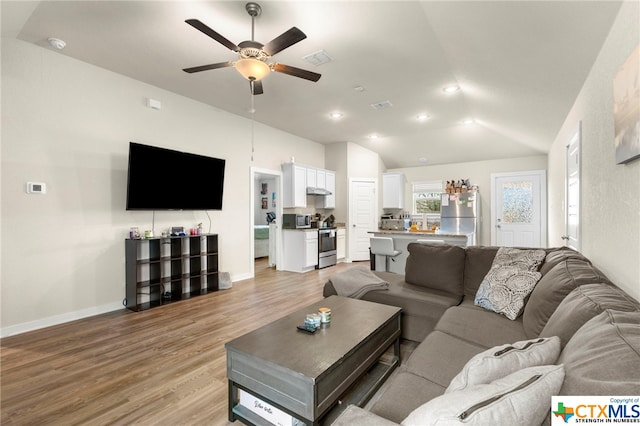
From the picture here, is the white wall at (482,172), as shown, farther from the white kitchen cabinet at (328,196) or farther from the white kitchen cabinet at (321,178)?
the white kitchen cabinet at (321,178)

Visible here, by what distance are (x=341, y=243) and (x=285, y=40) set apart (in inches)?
218

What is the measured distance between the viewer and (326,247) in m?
6.78

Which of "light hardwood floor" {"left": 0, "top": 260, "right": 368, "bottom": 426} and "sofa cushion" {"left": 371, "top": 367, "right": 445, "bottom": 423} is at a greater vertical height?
"sofa cushion" {"left": 371, "top": 367, "right": 445, "bottom": 423}

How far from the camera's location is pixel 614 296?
4.25 ft

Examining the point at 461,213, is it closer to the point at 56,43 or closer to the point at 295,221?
the point at 295,221

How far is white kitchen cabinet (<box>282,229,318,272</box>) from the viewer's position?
6.16 meters

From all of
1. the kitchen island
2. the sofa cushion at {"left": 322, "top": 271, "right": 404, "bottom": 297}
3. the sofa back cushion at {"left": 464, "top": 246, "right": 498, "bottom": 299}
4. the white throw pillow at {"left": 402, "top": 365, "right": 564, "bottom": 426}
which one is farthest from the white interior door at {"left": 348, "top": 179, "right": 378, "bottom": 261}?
the white throw pillow at {"left": 402, "top": 365, "right": 564, "bottom": 426}

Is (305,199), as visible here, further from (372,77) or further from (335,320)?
(335,320)

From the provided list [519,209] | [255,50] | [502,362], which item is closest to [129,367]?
[502,362]

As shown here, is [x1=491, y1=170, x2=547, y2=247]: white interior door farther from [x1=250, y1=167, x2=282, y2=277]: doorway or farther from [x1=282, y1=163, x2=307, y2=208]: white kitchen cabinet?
[x1=250, y1=167, x2=282, y2=277]: doorway

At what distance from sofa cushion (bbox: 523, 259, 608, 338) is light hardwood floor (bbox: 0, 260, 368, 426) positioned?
1.97 m

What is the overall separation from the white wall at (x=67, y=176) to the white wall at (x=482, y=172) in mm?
6424

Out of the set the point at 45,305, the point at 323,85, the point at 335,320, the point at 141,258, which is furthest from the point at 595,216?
the point at 45,305

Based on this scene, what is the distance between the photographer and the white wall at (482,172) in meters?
7.18
